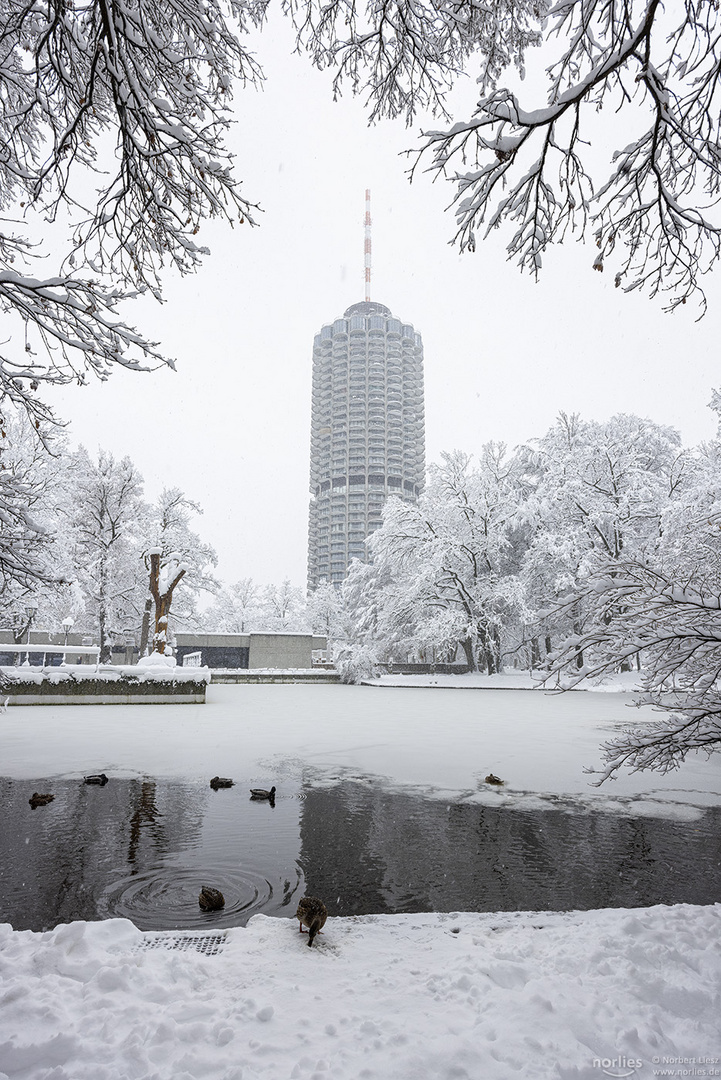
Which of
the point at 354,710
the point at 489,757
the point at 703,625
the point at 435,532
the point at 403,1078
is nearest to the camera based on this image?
the point at 403,1078

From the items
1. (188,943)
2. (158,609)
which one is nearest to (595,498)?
(158,609)

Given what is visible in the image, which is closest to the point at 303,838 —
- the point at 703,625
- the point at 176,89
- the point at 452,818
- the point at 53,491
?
the point at 452,818

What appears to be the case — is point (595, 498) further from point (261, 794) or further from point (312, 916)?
point (312, 916)

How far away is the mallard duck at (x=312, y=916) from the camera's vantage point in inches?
146

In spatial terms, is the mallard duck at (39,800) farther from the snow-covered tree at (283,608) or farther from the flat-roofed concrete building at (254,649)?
the snow-covered tree at (283,608)

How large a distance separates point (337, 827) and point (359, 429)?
164 metres

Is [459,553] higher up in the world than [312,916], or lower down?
higher up

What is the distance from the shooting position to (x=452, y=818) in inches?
272

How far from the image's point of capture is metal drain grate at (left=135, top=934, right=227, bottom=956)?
352cm

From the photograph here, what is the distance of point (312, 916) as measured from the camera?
3705 mm

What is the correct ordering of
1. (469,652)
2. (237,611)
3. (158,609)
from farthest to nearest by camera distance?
1. (237,611)
2. (469,652)
3. (158,609)

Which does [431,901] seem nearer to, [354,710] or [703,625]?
[703,625]

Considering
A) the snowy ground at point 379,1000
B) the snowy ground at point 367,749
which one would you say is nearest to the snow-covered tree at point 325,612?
the snowy ground at point 367,749

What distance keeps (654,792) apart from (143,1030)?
26.9ft
